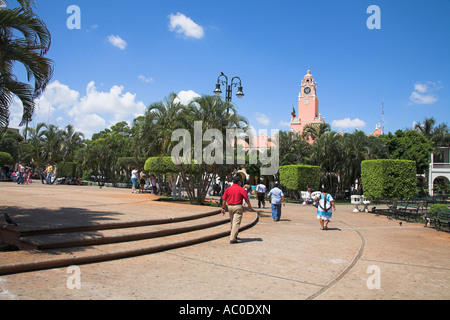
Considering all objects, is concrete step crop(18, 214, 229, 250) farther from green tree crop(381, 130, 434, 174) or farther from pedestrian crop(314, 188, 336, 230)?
green tree crop(381, 130, 434, 174)

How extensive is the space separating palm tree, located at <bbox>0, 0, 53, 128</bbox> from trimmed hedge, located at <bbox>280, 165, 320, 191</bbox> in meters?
22.6

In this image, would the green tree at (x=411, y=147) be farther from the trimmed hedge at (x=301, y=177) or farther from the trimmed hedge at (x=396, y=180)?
the trimmed hedge at (x=396, y=180)

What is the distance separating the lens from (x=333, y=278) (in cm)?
521

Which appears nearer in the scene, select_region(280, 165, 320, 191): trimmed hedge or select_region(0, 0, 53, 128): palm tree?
select_region(0, 0, 53, 128): palm tree

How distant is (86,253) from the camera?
5641mm

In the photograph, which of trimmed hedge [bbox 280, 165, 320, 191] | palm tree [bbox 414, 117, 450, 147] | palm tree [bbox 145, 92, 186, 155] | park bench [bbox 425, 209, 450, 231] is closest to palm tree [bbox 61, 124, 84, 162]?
palm tree [bbox 145, 92, 186, 155]

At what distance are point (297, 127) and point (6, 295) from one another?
68473mm

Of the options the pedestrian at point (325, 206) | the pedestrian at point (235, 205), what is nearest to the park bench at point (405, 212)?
the pedestrian at point (325, 206)

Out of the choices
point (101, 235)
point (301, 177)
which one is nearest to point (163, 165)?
point (101, 235)

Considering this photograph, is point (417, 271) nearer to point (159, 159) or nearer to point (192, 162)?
point (192, 162)

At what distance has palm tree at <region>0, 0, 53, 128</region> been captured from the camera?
6.43 metres

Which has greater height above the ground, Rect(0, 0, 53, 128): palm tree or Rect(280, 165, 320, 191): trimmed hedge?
Rect(0, 0, 53, 128): palm tree
